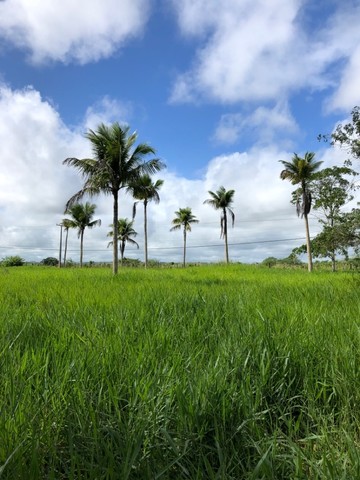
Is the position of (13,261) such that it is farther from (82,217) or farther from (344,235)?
(344,235)

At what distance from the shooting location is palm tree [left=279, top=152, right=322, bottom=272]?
1133 inches

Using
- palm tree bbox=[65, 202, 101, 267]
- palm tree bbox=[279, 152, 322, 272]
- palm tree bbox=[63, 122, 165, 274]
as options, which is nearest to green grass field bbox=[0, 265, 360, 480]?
palm tree bbox=[63, 122, 165, 274]

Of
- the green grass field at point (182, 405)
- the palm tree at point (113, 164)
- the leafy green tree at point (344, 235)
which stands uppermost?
the palm tree at point (113, 164)

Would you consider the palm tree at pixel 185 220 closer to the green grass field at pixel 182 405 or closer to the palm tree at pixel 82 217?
the palm tree at pixel 82 217

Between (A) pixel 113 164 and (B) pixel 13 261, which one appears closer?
(A) pixel 113 164

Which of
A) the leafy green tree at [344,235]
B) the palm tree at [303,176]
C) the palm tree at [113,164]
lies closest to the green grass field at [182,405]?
the leafy green tree at [344,235]

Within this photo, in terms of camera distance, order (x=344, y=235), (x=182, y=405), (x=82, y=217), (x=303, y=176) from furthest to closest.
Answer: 1. (x=82, y=217)
2. (x=303, y=176)
3. (x=344, y=235)
4. (x=182, y=405)

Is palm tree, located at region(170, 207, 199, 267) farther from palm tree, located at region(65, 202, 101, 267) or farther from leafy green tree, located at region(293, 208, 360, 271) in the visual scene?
leafy green tree, located at region(293, 208, 360, 271)

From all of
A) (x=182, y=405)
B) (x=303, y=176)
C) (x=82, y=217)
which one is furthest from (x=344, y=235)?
(x=82, y=217)

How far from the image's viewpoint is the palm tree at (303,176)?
1133 inches

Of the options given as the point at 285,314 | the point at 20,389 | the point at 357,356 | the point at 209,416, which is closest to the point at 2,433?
the point at 20,389

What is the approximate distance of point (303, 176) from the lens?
29156mm

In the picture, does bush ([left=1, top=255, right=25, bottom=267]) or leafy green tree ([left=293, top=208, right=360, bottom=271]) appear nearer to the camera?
leafy green tree ([left=293, top=208, right=360, bottom=271])

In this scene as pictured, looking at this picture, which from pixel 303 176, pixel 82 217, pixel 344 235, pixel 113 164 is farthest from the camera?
pixel 82 217
